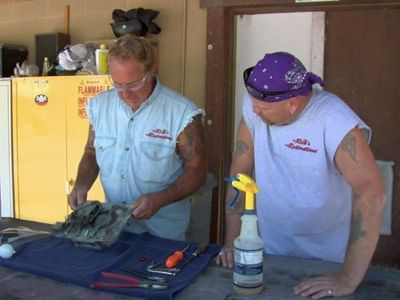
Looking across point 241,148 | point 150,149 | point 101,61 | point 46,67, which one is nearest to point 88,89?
point 101,61

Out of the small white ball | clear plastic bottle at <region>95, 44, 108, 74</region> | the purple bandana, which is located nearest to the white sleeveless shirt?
the purple bandana

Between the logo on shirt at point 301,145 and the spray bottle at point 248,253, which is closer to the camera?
the spray bottle at point 248,253

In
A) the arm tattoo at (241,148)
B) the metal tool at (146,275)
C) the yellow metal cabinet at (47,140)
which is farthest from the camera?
the yellow metal cabinet at (47,140)

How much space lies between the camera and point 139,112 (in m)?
2.38

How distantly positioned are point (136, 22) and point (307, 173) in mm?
2738

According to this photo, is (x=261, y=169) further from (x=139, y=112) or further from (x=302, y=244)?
(x=139, y=112)

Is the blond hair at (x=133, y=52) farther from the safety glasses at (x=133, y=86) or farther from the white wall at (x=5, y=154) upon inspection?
the white wall at (x=5, y=154)

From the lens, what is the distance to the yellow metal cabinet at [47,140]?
438 centimetres

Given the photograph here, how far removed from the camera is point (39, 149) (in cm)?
466

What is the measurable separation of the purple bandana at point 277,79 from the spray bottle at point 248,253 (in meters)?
0.32

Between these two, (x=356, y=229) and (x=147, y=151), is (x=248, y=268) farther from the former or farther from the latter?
(x=147, y=151)

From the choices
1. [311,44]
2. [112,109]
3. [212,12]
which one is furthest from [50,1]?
[112,109]

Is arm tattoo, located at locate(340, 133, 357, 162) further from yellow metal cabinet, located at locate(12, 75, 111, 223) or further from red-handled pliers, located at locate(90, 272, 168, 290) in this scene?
yellow metal cabinet, located at locate(12, 75, 111, 223)

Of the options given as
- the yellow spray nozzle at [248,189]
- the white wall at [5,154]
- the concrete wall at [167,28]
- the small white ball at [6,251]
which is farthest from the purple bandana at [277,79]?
the white wall at [5,154]
